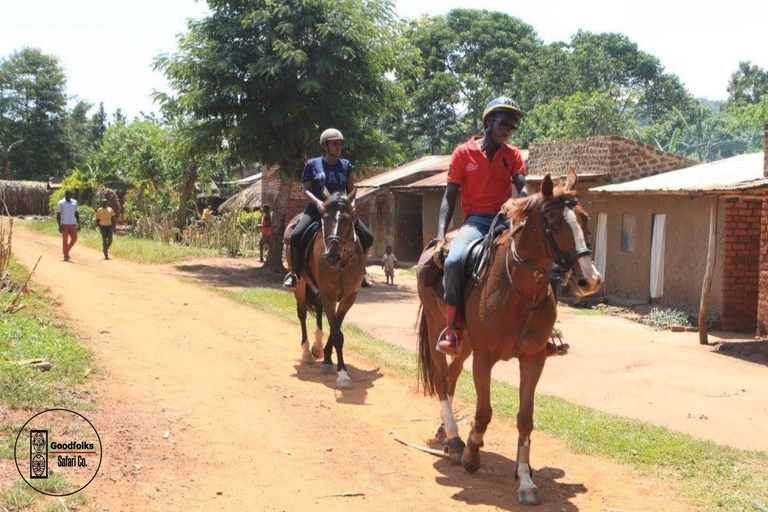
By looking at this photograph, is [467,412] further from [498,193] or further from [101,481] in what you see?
[101,481]

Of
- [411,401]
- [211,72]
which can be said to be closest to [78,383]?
[411,401]

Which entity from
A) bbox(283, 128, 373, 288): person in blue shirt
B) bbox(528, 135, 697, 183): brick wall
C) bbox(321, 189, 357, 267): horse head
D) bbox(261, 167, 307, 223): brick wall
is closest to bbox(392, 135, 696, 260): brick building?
bbox(528, 135, 697, 183): brick wall

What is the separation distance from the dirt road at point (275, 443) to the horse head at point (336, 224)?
1.44m

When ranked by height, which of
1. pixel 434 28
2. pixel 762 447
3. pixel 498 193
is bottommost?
pixel 762 447

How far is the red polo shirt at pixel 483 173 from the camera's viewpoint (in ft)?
21.4

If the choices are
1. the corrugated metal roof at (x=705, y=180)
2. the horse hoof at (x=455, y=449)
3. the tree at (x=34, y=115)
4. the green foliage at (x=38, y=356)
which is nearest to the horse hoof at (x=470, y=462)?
the horse hoof at (x=455, y=449)

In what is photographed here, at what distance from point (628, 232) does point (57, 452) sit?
629 inches

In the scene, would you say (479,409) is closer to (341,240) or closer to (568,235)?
(568,235)

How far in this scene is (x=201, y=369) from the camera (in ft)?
29.8

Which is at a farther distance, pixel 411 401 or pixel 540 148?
pixel 540 148

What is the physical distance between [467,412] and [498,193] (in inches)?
101

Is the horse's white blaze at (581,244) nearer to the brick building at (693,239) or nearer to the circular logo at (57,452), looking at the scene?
the circular logo at (57,452)

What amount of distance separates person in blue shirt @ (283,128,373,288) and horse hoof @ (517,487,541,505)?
4634 mm

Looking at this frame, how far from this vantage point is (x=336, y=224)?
8.98 metres
